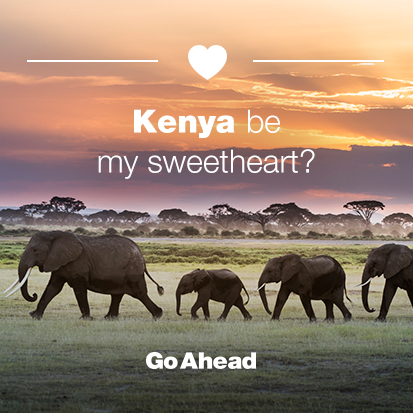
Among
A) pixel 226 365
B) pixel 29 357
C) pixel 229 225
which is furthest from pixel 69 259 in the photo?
pixel 229 225

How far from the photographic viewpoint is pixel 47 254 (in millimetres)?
19125

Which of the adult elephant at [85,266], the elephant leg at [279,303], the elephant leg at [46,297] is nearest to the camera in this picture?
the elephant leg at [46,297]

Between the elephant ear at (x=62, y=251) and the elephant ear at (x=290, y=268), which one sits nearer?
the elephant ear at (x=62, y=251)

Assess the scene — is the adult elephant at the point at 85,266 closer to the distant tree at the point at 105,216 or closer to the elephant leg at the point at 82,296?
the elephant leg at the point at 82,296

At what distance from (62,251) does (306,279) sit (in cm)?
684

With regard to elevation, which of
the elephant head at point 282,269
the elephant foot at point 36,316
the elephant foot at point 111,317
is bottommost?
the elephant foot at point 111,317

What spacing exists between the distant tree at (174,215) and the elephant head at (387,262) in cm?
10217

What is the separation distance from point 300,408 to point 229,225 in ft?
336

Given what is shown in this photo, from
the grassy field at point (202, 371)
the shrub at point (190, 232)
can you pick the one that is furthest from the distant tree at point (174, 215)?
the grassy field at point (202, 371)

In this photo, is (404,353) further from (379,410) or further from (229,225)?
(229,225)

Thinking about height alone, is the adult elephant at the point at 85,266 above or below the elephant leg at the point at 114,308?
above

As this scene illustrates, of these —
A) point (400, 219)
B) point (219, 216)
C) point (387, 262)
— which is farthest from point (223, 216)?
point (387, 262)

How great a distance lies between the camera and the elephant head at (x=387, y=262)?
789 inches

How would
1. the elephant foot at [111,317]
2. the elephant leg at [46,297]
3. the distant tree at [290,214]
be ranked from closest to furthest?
1. the elephant leg at [46,297]
2. the elephant foot at [111,317]
3. the distant tree at [290,214]
